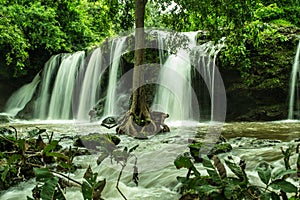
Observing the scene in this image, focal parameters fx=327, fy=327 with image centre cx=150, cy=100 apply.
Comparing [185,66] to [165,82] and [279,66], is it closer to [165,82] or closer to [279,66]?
[165,82]

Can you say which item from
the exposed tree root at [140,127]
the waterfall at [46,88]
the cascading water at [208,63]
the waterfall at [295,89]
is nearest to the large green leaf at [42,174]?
the exposed tree root at [140,127]

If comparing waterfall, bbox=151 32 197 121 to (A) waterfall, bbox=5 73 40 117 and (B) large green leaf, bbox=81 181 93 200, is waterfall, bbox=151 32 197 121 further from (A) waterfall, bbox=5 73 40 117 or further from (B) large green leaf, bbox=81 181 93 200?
(B) large green leaf, bbox=81 181 93 200

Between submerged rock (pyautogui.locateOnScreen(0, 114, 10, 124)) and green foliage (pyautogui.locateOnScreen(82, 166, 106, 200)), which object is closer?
green foliage (pyautogui.locateOnScreen(82, 166, 106, 200))

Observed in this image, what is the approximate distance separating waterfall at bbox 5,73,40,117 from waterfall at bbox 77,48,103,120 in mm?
3541

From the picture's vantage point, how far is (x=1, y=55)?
51.4 feet

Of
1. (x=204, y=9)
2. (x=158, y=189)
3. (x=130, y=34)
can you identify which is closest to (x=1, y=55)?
Answer: (x=130, y=34)

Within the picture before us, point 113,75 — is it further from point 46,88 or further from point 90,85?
point 46,88

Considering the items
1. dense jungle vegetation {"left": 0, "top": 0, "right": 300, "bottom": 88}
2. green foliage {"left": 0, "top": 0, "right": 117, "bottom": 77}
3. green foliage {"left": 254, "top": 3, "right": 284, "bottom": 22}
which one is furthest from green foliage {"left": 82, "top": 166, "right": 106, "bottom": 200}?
green foliage {"left": 254, "top": 3, "right": 284, "bottom": 22}

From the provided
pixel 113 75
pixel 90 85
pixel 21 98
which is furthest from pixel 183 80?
pixel 21 98

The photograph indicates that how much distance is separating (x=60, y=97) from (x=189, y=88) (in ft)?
19.6

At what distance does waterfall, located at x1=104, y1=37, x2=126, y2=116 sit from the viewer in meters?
13.3

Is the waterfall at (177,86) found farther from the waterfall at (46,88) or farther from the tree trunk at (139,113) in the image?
the waterfall at (46,88)

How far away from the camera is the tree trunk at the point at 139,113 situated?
26.6 feet

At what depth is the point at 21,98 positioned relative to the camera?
16.4 metres
